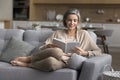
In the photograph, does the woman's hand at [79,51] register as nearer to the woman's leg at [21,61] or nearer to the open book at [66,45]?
the open book at [66,45]

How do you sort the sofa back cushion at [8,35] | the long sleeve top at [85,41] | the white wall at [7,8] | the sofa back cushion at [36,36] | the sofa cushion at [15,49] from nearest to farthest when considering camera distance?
the long sleeve top at [85,41]
the sofa cushion at [15,49]
the sofa back cushion at [36,36]
the sofa back cushion at [8,35]
the white wall at [7,8]

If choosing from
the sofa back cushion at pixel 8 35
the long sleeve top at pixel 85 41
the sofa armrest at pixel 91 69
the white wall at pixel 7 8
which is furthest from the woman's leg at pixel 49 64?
the white wall at pixel 7 8

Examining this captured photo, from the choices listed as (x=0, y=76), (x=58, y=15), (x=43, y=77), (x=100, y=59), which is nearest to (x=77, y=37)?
(x=100, y=59)

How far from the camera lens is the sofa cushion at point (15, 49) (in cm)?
393

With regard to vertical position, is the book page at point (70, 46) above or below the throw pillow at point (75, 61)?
above

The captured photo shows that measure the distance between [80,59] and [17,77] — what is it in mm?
719

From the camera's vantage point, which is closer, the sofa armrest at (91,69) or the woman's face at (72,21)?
the sofa armrest at (91,69)

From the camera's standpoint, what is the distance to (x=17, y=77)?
329 cm

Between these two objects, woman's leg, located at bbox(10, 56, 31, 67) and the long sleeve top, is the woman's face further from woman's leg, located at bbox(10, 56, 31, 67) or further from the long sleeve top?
woman's leg, located at bbox(10, 56, 31, 67)

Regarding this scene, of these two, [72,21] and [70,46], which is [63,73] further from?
[72,21]

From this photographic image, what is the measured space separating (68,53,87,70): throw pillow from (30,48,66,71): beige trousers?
11 cm

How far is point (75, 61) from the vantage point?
3191 mm

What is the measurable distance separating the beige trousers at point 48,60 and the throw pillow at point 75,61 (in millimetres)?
114

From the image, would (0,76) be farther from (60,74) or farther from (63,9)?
(63,9)
